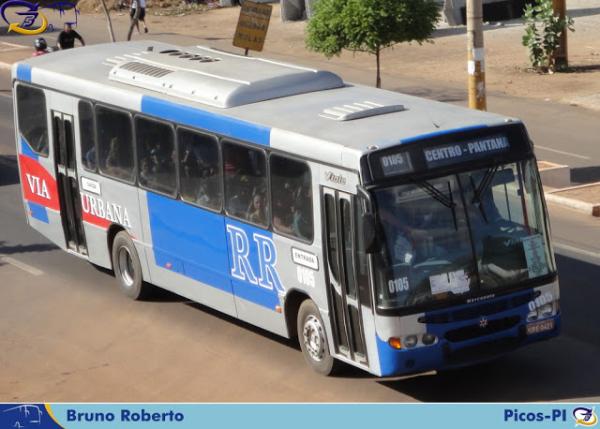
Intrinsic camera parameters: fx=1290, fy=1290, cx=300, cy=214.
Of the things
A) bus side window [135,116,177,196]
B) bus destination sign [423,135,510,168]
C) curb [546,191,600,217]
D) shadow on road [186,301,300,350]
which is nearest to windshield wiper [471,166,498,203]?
bus destination sign [423,135,510,168]

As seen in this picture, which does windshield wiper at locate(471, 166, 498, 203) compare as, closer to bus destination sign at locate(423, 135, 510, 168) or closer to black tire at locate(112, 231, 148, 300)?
bus destination sign at locate(423, 135, 510, 168)

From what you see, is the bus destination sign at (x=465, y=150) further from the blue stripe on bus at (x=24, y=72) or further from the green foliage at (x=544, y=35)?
the green foliage at (x=544, y=35)

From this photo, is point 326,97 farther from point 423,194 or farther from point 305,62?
point 305,62

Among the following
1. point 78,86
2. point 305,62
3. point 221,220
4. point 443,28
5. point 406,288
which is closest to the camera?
point 406,288

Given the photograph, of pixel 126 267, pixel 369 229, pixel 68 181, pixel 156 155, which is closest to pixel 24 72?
pixel 68 181

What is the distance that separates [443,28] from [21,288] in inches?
1025

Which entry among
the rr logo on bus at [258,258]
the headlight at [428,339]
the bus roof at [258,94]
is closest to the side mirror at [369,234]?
the bus roof at [258,94]

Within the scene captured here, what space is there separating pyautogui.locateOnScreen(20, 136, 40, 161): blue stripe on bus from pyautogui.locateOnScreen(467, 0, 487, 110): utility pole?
7.35m

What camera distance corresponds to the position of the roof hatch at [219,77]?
14195mm

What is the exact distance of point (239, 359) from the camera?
1359 centimetres

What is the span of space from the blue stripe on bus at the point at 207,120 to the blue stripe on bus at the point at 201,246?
93 cm

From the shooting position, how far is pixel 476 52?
20844 mm

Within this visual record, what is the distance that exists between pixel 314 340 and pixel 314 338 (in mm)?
32

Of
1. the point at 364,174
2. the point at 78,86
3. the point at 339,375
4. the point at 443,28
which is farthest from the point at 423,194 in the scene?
the point at 443,28
